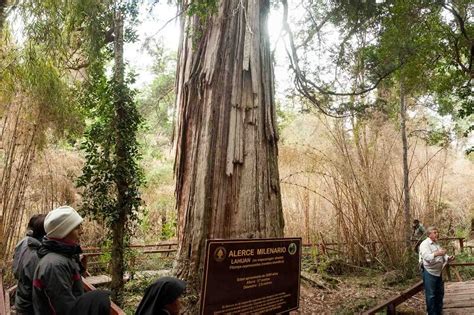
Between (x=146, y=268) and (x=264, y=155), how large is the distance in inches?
262

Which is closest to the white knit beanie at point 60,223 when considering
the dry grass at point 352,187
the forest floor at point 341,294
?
the forest floor at point 341,294

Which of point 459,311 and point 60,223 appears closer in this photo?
point 60,223

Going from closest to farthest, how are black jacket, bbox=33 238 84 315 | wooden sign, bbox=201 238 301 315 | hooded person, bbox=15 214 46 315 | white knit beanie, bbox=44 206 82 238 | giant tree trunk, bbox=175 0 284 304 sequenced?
1. black jacket, bbox=33 238 84 315
2. white knit beanie, bbox=44 206 82 238
3. hooded person, bbox=15 214 46 315
4. wooden sign, bbox=201 238 301 315
5. giant tree trunk, bbox=175 0 284 304

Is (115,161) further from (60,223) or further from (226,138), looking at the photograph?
(60,223)

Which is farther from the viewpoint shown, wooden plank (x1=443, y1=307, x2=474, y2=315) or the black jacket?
wooden plank (x1=443, y1=307, x2=474, y2=315)

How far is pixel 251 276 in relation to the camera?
2787 mm

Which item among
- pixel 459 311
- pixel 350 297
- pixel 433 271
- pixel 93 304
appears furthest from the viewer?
pixel 350 297

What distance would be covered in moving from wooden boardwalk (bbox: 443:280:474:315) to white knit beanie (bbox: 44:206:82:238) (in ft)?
16.7

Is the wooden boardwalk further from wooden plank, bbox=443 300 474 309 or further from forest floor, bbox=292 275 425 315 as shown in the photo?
forest floor, bbox=292 275 425 315

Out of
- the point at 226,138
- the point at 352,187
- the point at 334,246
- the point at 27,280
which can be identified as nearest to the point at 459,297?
the point at 352,187

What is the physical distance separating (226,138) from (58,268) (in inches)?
90.0

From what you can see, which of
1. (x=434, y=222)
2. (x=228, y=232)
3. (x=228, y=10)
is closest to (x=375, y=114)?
(x=434, y=222)

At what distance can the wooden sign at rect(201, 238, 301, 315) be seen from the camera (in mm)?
2543

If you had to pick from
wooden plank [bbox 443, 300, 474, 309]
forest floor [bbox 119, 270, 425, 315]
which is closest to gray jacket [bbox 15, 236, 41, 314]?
forest floor [bbox 119, 270, 425, 315]
